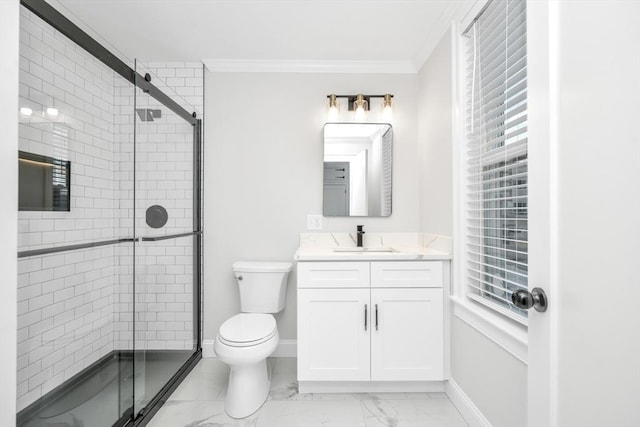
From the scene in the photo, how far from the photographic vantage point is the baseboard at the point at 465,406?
1.58 meters

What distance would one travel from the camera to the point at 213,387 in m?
2.06

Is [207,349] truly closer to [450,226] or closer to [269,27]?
[450,226]

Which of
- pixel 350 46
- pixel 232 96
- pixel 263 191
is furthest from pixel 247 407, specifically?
pixel 350 46

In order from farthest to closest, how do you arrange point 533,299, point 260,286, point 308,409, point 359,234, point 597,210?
point 359,234, point 260,286, point 308,409, point 533,299, point 597,210

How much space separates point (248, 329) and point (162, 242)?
759 millimetres

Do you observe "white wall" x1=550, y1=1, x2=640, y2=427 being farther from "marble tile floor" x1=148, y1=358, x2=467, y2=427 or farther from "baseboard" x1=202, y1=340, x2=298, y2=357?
"baseboard" x1=202, y1=340, x2=298, y2=357

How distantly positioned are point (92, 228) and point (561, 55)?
1721 mm

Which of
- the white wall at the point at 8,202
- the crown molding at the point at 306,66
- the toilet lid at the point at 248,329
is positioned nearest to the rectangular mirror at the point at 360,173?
the crown molding at the point at 306,66

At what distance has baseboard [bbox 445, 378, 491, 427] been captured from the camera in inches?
62.1

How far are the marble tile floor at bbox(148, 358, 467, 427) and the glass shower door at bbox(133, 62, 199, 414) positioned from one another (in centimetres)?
18

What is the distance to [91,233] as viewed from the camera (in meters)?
1.35

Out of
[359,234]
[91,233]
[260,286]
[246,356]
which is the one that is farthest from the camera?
[359,234]

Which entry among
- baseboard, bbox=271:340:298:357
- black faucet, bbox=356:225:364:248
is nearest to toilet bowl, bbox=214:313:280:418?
baseboard, bbox=271:340:298:357

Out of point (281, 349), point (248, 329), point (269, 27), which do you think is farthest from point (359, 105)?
point (281, 349)
